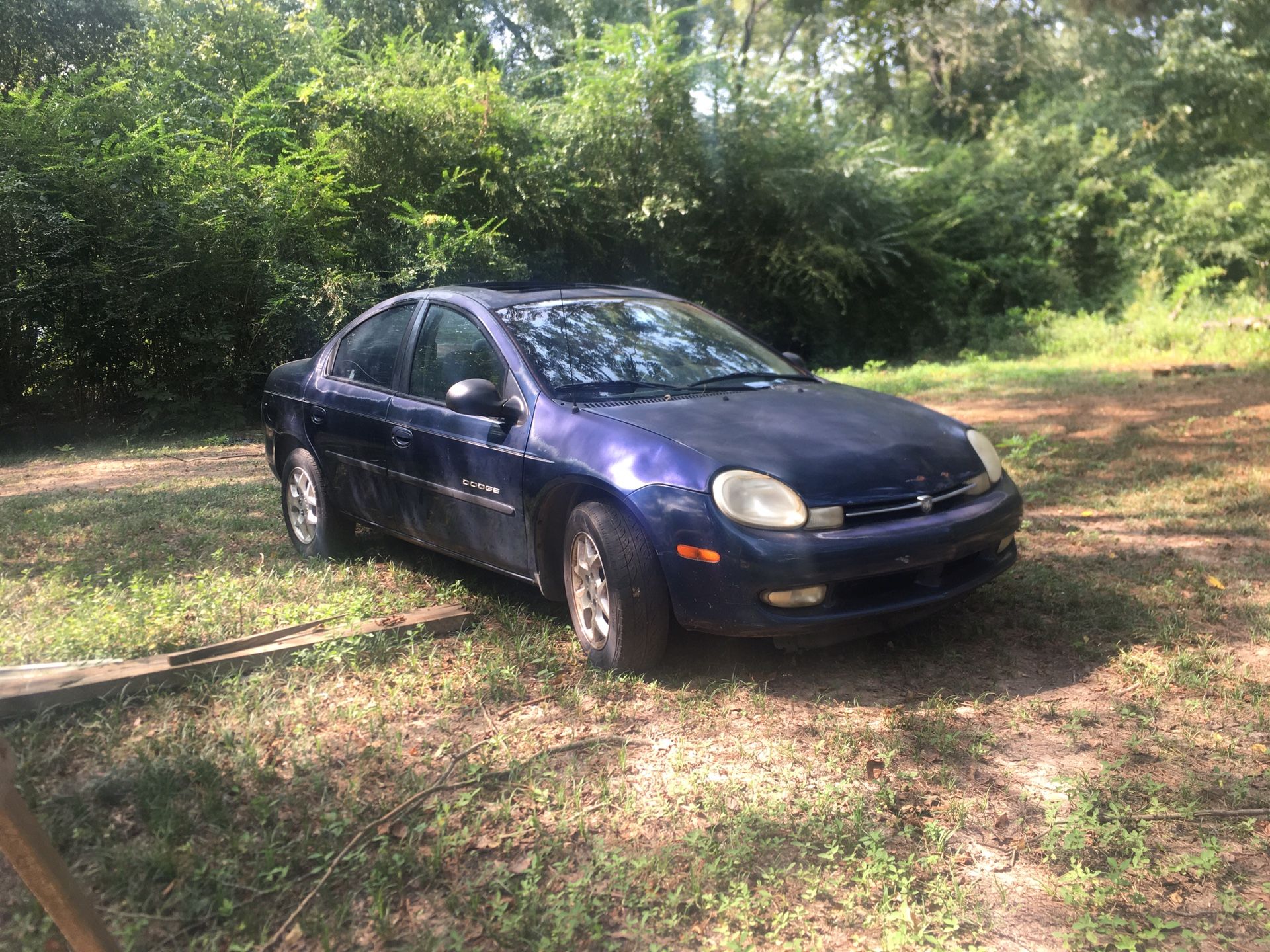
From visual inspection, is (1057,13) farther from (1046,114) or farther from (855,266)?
(855,266)

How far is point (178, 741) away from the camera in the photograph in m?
3.25

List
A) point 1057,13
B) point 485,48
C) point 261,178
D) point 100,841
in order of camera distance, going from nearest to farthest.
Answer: point 100,841, point 261,178, point 485,48, point 1057,13

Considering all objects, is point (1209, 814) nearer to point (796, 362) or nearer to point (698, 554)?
point (698, 554)

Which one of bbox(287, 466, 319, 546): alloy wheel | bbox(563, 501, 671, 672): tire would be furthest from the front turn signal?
bbox(287, 466, 319, 546): alloy wheel

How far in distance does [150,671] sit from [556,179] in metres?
12.9

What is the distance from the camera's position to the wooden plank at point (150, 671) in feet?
10.9

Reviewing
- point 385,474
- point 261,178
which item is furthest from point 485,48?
point 385,474

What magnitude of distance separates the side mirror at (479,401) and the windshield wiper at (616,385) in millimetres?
233

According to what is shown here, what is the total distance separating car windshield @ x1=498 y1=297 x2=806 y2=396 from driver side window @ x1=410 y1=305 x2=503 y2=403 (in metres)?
0.16

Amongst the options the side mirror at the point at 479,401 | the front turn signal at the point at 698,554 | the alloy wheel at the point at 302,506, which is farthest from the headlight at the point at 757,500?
the alloy wheel at the point at 302,506

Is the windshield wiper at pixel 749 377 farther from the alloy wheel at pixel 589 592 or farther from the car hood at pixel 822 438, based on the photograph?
the alloy wheel at pixel 589 592

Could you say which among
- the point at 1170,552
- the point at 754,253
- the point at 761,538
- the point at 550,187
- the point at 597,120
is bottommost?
the point at 1170,552

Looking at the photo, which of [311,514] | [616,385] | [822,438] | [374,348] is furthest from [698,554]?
[311,514]

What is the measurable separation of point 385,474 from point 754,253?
14.0 meters
